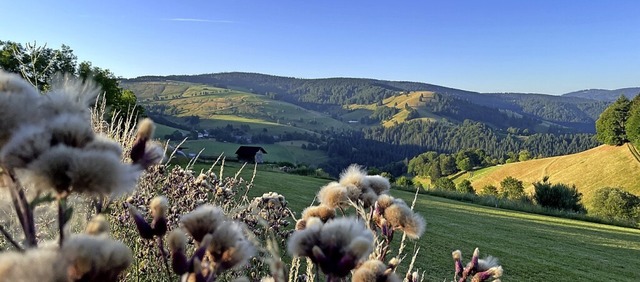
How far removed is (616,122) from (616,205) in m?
25.9

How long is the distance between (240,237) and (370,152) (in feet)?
420

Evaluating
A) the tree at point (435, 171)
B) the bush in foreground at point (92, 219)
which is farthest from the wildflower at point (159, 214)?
the tree at point (435, 171)

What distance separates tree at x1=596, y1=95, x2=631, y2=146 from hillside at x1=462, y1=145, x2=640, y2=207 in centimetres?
118

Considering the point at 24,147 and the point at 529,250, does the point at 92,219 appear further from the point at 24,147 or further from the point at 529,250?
the point at 529,250

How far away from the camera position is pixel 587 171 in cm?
5759

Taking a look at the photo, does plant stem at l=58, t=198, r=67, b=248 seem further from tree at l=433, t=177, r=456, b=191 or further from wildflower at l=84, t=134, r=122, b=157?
tree at l=433, t=177, r=456, b=191

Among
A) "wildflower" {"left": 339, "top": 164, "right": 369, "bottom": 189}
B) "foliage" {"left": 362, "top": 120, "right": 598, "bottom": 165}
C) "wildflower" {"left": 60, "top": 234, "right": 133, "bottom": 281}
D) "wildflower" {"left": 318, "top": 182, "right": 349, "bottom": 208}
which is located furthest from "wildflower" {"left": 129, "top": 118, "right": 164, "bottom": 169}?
"foliage" {"left": 362, "top": 120, "right": 598, "bottom": 165}

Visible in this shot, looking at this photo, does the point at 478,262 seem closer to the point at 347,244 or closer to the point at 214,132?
the point at 347,244

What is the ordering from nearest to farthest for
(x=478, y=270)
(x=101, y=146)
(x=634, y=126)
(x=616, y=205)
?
(x=101, y=146)
(x=478, y=270)
(x=616, y=205)
(x=634, y=126)

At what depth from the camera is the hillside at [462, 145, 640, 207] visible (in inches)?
2039

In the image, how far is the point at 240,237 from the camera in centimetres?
94

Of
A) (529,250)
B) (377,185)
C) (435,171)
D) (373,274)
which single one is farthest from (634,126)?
(373,274)

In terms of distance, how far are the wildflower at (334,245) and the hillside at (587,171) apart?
56.1 m

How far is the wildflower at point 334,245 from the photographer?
0.81m
